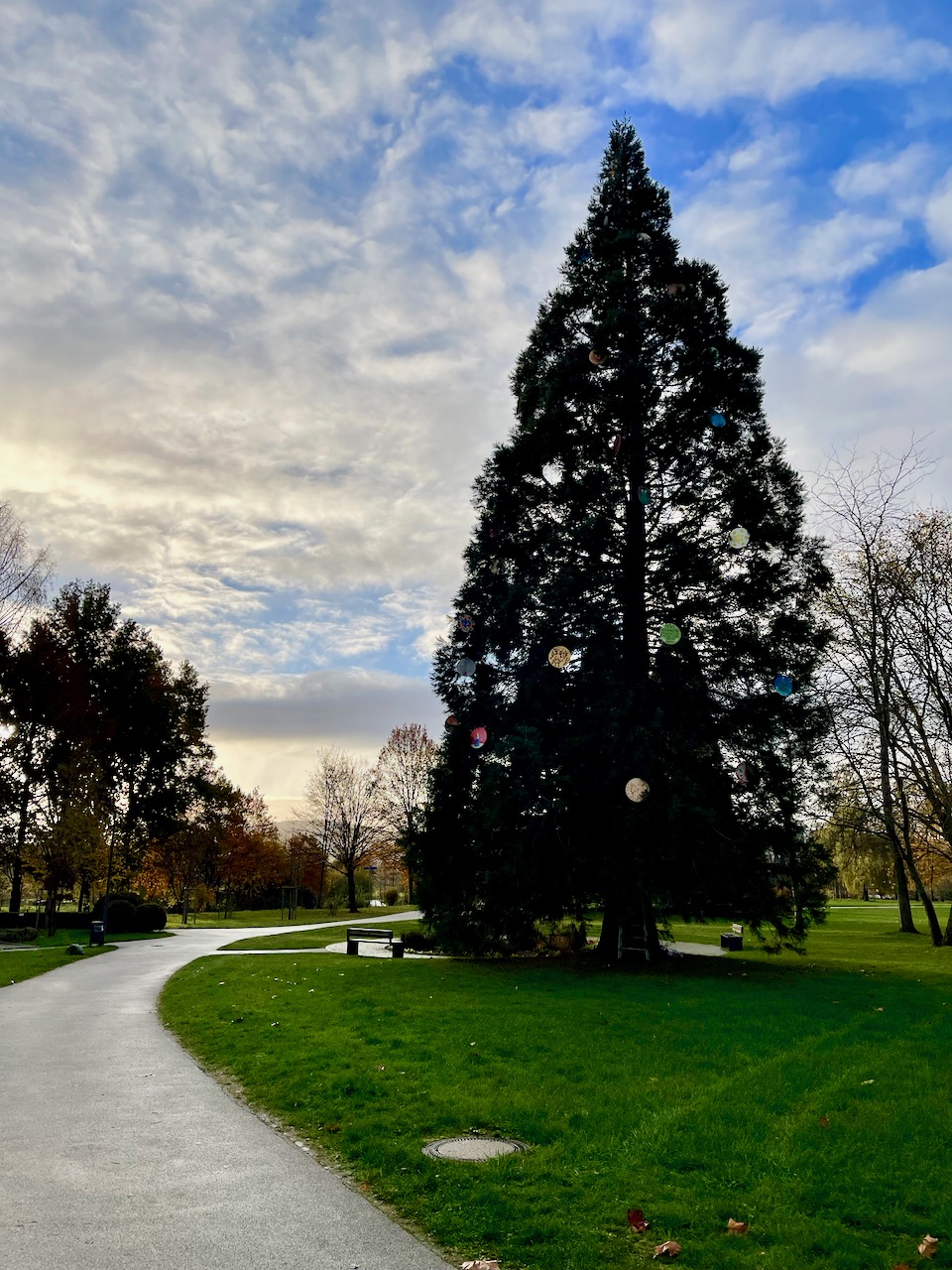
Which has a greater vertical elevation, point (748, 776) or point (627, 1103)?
point (748, 776)

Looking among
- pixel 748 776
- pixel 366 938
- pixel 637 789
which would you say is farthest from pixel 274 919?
pixel 637 789

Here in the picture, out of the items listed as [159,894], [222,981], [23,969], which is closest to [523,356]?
[222,981]

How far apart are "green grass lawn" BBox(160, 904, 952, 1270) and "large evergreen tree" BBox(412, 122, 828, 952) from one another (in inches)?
122

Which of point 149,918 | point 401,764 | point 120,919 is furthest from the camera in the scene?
point 401,764

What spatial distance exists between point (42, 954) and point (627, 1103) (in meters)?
23.0

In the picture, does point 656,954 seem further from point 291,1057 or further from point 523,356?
point 523,356

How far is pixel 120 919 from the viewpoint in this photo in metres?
38.2

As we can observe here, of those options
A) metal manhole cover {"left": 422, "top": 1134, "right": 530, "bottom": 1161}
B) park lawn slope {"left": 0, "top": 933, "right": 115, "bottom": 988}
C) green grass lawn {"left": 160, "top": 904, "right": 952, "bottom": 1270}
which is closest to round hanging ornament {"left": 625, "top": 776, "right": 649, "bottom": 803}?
green grass lawn {"left": 160, "top": 904, "right": 952, "bottom": 1270}

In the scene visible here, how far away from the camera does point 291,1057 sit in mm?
9281

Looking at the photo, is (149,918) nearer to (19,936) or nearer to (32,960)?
(19,936)

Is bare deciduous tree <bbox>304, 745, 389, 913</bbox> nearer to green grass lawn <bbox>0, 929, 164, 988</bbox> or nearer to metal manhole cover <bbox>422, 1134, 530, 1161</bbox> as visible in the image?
green grass lawn <bbox>0, 929, 164, 988</bbox>

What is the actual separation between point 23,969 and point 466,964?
10.7 m

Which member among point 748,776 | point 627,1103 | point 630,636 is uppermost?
point 630,636

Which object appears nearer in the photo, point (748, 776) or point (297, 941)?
point (748, 776)
